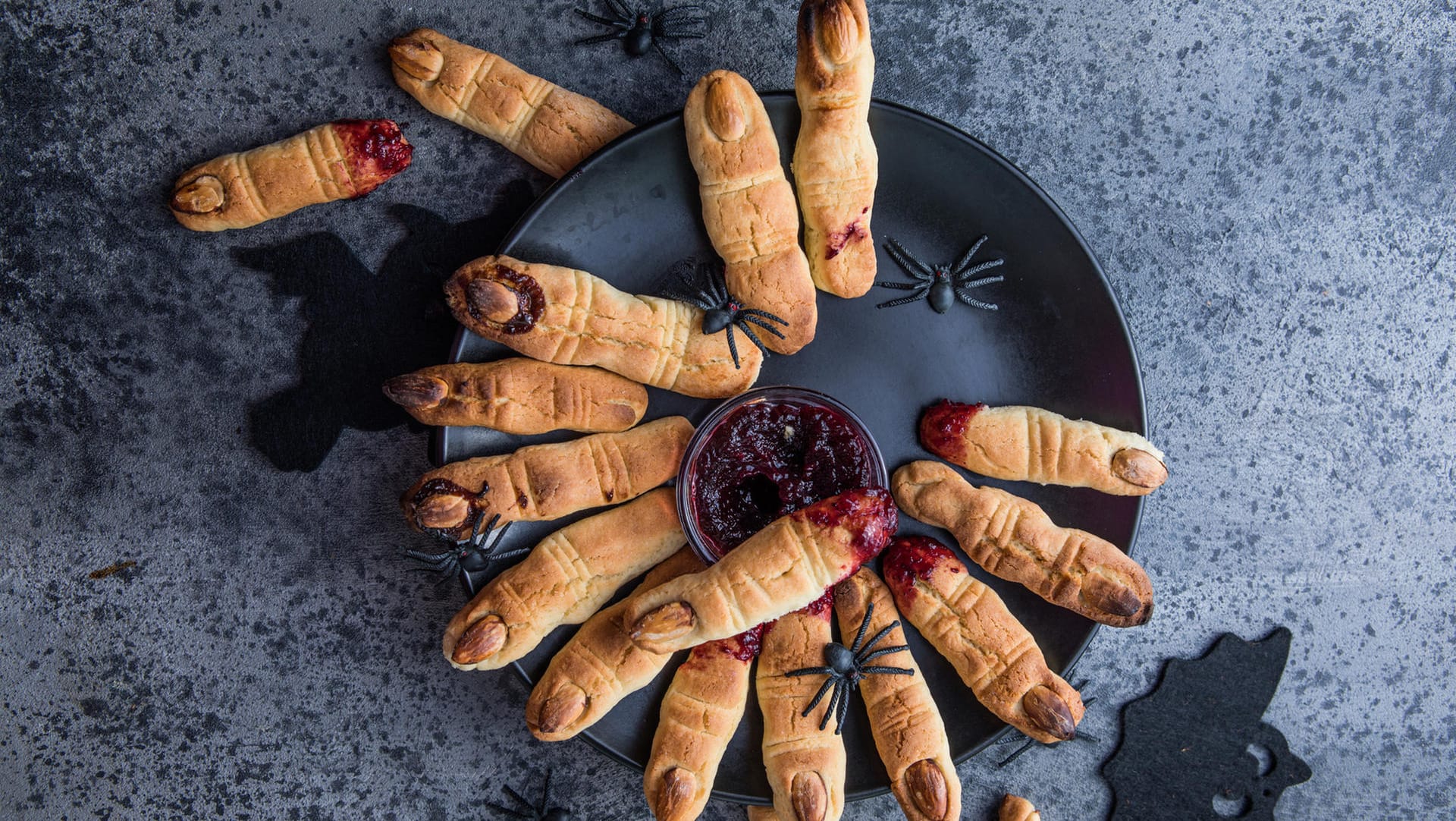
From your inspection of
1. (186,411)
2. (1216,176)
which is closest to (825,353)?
(1216,176)

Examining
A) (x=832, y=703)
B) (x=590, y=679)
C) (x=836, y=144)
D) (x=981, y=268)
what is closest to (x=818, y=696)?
(x=832, y=703)

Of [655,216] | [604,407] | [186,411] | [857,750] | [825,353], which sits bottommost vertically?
[857,750]

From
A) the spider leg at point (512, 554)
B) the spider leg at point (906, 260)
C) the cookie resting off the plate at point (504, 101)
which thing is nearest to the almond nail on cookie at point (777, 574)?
the spider leg at point (512, 554)

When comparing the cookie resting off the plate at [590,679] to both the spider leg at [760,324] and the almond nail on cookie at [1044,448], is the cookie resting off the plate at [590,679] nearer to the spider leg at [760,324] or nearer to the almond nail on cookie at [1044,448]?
the spider leg at [760,324]

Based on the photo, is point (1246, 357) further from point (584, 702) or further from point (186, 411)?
point (186, 411)

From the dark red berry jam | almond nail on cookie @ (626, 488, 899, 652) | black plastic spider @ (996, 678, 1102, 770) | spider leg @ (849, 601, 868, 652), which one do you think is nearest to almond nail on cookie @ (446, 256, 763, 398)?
the dark red berry jam

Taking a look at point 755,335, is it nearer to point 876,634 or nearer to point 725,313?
point 725,313
